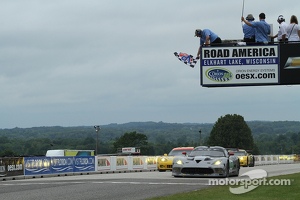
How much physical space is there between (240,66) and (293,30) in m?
1.58

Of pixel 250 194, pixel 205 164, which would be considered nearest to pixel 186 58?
pixel 250 194

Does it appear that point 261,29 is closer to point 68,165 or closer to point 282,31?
point 282,31

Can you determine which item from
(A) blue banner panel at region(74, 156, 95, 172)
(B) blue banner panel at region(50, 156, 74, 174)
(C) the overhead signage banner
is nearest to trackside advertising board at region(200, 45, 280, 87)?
(C) the overhead signage banner

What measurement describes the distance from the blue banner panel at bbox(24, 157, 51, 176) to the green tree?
98191mm

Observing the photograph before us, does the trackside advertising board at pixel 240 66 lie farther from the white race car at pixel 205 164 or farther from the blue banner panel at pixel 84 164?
the blue banner panel at pixel 84 164

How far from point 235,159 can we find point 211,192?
971cm

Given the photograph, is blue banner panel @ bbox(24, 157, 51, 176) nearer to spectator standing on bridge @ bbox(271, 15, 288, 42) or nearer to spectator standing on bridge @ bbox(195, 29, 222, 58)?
spectator standing on bridge @ bbox(195, 29, 222, 58)

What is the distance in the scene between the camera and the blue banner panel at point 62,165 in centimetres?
3316

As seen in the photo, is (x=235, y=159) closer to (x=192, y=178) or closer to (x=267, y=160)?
(x=192, y=178)

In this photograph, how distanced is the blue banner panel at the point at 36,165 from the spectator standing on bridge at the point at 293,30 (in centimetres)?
1901

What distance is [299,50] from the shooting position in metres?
15.8

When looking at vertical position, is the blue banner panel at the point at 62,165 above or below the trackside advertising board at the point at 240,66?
below

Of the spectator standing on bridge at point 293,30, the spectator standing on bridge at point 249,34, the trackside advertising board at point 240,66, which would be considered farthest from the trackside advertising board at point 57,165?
the spectator standing on bridge at point 293,30

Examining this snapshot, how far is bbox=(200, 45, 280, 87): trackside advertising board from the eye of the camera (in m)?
15.8
